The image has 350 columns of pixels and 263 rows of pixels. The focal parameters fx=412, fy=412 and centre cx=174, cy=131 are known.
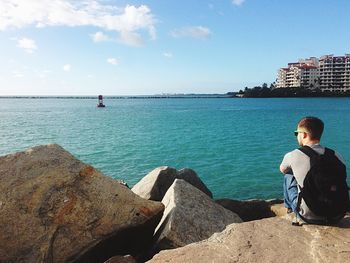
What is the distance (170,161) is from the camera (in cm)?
2745

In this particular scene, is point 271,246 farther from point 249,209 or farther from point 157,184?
point 249,209

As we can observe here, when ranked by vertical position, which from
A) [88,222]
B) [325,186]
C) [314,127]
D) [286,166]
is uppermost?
A: [314,127]

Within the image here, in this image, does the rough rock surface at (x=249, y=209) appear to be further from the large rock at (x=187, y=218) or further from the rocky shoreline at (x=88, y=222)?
the rocky shoreline at (x=88, y=222)

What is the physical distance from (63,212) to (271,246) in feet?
11.0

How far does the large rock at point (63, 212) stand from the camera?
6457 millimetres

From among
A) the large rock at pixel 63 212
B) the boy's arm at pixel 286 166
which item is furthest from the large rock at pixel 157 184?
the boy's arm at pixel 286 166

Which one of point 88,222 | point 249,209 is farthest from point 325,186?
point 249,209

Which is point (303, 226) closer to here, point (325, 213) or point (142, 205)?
point (325, 213)

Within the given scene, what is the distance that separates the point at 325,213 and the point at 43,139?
4148 cm

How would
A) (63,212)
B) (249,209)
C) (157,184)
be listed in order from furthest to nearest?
(249,209), (157,184), (63,212)

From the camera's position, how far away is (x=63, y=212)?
21.8 feet

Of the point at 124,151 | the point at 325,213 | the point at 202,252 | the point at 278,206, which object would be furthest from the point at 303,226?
the point at 124,151

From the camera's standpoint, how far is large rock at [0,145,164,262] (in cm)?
646

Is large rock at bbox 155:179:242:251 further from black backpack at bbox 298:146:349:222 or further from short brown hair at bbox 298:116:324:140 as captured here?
short brown hair at bbox 298:116:324:140
